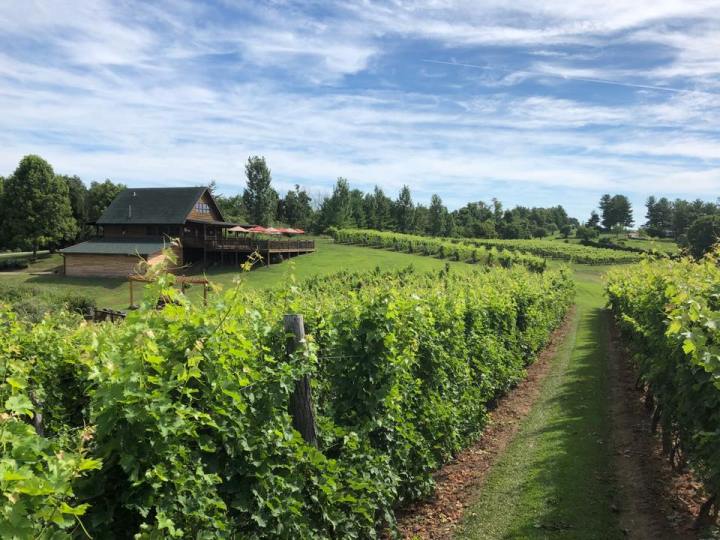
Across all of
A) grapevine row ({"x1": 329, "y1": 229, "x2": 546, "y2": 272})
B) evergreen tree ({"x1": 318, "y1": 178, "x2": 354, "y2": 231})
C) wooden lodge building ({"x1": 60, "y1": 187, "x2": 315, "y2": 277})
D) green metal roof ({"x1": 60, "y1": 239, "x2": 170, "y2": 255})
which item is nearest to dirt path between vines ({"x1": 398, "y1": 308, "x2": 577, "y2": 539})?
wooden lodge building ({"x1": 60, "y1": 187, "x2": 315, "y2": 277})

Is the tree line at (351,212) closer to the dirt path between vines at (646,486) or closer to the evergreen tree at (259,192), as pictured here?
the evergreen tree at (259,192)

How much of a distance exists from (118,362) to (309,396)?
79.7 inches

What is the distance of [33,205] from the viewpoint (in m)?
53.2

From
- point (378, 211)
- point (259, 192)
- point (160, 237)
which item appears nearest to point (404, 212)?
point (378, 211)

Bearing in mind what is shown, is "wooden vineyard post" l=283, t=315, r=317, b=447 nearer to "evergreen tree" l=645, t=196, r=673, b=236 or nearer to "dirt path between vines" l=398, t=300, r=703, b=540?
"dirt path between vines" l=398, t=300, r=703, b=540

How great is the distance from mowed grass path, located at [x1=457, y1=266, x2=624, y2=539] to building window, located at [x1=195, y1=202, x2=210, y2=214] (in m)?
41.4

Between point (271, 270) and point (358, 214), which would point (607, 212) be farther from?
point (271, 270)

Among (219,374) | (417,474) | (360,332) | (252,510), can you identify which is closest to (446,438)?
(417,474)

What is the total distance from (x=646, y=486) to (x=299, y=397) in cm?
573

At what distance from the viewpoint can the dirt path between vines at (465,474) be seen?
6738 millimetres

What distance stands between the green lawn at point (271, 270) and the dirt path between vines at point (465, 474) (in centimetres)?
1880

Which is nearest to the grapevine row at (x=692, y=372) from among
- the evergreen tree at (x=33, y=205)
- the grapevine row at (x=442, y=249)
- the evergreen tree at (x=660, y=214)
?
the grapevine row at (x=442, y=249)

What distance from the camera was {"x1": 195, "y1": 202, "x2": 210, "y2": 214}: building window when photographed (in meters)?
47.9

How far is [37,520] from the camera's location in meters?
2.35
